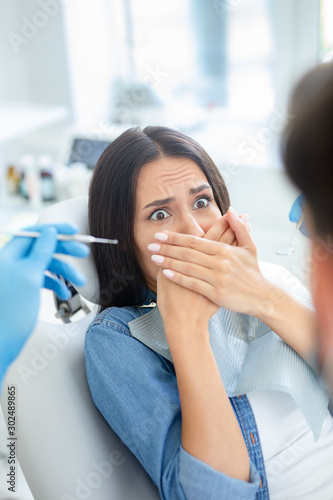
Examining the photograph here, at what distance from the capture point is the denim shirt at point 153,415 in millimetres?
930

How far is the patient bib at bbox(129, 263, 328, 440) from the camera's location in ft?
3.49

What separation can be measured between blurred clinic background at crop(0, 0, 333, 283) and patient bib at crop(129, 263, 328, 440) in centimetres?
108

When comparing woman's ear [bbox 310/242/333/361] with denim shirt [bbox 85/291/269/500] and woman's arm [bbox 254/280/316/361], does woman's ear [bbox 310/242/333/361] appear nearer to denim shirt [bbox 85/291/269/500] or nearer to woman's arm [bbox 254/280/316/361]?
woman's arm [bbox 254/280/316/361]

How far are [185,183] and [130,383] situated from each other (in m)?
0.50

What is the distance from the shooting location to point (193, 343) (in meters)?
1.00

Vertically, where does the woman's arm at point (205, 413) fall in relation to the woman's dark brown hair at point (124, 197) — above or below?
below

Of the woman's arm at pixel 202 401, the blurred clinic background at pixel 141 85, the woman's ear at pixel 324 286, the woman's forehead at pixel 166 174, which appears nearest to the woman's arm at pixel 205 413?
the woman's arm at pixel 202 401

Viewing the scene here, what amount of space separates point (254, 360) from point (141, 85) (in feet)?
6.96

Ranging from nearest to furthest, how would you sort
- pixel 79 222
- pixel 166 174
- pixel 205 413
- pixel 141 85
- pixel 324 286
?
pixel 324 286
pixel 205 413
pixel 166 174
pixel 79 222
pixel 141 85

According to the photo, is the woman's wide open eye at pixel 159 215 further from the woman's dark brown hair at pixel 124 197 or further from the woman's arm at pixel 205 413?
the woman's arm at pixel 205 413

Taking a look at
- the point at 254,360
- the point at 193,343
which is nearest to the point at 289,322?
the point at 254,360

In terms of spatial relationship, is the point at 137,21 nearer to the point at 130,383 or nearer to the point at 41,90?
the point at 41,90

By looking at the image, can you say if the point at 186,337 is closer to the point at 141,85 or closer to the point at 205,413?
the point at 205,413

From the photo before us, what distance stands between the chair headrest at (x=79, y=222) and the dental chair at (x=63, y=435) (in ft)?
0.47
